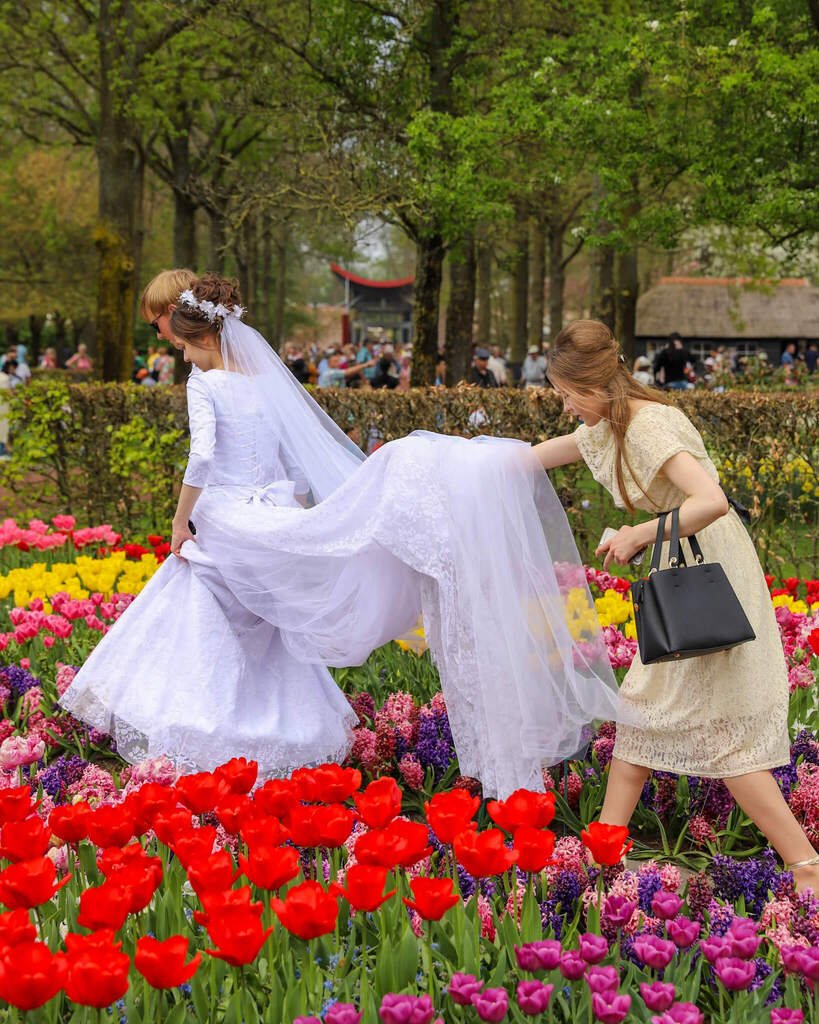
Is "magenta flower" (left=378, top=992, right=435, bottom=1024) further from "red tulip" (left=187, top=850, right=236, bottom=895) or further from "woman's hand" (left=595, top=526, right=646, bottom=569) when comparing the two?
"woman's hand" (left=595, top=526, right=646, bottom=569)

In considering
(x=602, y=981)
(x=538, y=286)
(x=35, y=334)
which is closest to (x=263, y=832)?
(x=602, y=981)

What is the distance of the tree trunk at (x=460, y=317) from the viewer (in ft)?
57.9

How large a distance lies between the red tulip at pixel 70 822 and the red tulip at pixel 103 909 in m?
0.47

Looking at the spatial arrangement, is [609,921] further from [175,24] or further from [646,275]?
[646,275]

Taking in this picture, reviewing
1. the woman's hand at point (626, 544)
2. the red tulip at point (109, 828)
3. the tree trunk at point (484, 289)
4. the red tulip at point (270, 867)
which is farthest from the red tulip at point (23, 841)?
the tree trunk at point (484, 289)

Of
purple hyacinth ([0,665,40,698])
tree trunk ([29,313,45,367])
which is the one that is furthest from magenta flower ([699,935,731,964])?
tree trunk ([29,313,45,367])

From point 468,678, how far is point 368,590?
1.68ft

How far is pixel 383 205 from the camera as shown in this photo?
15.1m

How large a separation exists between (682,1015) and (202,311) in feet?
10.3

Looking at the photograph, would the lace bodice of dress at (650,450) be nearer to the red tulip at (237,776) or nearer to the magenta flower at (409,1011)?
the red tulip at (237,776)

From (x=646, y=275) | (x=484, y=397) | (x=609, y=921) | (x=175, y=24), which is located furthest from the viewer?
(x=646, y=275)

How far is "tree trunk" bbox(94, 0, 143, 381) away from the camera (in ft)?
54.0

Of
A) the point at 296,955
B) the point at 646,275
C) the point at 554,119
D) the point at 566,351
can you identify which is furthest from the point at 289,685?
the point at 646,275

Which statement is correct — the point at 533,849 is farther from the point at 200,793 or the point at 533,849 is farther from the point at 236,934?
the point at 200,793
